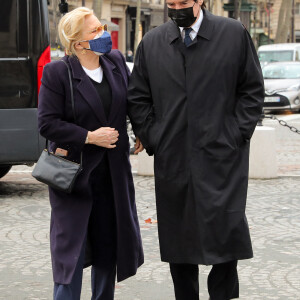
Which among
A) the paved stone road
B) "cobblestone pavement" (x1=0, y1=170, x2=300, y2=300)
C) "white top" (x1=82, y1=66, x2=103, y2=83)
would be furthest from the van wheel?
"white top" (x1=82, y1=66, x2=103, y2=83)

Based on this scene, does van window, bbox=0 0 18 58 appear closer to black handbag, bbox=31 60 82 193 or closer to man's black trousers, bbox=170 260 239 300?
black handbag, bbox=31 60 82 193

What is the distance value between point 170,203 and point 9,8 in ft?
17.5

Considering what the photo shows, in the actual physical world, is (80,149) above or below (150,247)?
above

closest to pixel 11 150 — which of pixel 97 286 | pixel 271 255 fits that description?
pixel 271 255

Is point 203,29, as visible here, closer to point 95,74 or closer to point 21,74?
point 95,74

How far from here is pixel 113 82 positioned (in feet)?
15.8

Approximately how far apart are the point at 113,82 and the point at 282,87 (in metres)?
21.8

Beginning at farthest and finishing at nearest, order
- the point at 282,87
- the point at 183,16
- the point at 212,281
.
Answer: the point at 282,87 → the point at 212,281 → the point at 183,16

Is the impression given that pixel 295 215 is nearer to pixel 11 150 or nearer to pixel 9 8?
pixel 11 150

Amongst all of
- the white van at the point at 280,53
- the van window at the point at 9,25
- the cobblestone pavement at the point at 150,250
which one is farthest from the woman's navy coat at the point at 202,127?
the white van at the point at 280,53

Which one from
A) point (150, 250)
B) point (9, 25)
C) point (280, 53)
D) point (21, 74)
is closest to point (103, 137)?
point (150, 250)

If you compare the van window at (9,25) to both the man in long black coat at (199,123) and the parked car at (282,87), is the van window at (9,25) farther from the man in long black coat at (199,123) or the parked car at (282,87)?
the parked car at (282,87)

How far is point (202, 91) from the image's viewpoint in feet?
15.4

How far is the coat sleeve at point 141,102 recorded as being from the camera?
481cm
